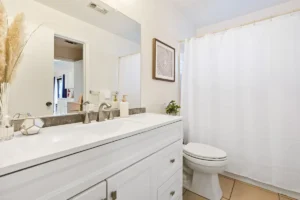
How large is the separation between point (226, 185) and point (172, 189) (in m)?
0.92

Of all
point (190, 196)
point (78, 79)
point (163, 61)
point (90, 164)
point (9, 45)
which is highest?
point (163, 61)

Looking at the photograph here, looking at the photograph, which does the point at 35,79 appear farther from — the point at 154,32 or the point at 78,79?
the point at 154,32

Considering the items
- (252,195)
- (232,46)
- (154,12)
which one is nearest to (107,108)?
(154,12)

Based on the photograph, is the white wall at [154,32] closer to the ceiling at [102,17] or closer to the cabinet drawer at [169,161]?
the ceiling at [102,17]

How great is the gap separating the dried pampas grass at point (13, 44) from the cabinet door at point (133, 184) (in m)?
0.74

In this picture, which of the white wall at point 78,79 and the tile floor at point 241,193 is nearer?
the white wall at point 78,79

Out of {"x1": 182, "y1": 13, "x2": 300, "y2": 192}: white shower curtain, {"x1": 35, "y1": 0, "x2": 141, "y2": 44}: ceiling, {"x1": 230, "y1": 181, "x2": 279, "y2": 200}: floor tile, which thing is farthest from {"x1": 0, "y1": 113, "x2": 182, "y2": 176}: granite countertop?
{"x1": 230, "y1": 181, "x2": 279, "y2": 200}: floor tile

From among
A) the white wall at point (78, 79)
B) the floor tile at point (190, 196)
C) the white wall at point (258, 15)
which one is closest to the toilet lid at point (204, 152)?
the floor tile at point (190, 196)

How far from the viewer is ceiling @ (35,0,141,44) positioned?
39.9 inches

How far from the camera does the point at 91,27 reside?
1.17 m

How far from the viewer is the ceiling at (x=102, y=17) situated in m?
1.01

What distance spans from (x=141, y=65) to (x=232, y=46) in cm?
113

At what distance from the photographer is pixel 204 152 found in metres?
1.52

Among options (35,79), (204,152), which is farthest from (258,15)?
(35,79)
